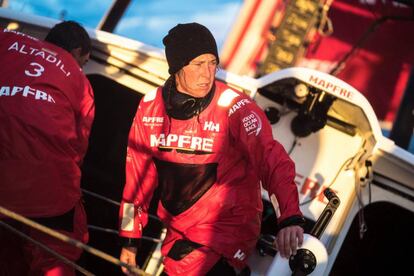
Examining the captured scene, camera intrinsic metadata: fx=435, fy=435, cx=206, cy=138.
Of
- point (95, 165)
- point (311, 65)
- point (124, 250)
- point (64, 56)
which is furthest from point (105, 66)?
point (311, 65)

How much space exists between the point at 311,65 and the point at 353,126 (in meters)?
8.56

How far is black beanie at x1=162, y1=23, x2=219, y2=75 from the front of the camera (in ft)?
8.48

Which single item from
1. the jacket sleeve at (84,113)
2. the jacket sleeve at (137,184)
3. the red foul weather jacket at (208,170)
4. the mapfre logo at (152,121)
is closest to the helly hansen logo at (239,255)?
the red foul weather jacket at (208,170)

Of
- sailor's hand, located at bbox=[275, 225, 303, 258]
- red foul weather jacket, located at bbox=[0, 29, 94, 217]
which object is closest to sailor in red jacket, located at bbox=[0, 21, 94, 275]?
red foul weather jacket, located at bbox=[0, 29, 94, 217]

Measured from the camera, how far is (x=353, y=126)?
4152 mm

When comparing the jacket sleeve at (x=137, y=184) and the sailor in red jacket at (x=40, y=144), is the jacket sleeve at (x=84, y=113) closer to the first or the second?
the sailor in red jacket at (x=40, y=144)

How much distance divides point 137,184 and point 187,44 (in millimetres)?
954

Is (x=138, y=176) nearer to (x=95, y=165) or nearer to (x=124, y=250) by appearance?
(x=124, y=250)

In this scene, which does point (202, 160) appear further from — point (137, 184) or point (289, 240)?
point (289, 240)

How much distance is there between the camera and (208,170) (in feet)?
8.61

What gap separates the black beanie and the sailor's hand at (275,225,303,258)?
115 centimetres

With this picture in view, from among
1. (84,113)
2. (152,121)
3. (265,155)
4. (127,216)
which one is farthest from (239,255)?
(84,113)

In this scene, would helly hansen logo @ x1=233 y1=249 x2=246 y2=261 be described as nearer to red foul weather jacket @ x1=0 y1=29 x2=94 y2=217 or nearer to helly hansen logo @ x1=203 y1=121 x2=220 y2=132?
helly hansen logo @ x1=203 y1=121 x2=220 y2=132

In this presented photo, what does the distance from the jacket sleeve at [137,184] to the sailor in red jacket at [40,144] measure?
0.29 m
